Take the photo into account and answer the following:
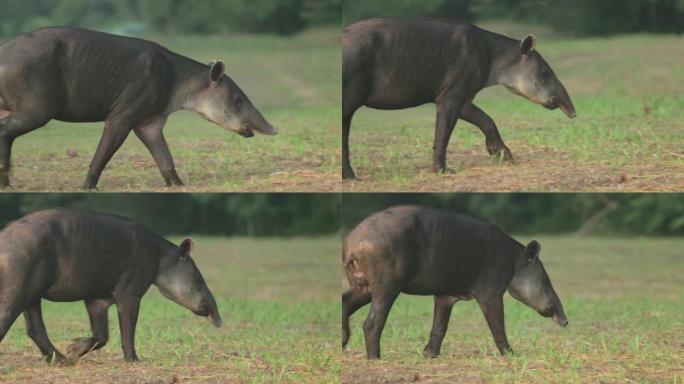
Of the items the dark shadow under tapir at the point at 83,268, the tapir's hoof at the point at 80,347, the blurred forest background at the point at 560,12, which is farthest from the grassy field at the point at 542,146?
the tapir's hoof at the point at 80,347

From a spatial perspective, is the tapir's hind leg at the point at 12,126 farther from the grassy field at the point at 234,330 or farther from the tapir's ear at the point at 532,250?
the tapir's ear at the point at 532,250

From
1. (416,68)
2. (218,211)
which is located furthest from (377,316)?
(218,211)

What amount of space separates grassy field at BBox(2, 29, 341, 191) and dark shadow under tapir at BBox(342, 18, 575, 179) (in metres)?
0.87

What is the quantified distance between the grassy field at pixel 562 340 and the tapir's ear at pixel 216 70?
2.06 metres

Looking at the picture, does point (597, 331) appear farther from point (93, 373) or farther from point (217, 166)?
point (93, 373)

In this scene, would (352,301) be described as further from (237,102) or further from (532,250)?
(237,102)

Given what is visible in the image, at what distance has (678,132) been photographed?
1448 cm

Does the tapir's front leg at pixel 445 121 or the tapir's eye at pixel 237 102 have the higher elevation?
the tapir's eye at pixel 237 102

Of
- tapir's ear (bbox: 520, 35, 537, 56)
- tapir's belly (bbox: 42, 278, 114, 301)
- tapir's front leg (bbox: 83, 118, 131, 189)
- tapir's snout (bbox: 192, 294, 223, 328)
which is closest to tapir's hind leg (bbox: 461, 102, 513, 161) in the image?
tapir's ear (bbox: 520, 35, 537, 56)

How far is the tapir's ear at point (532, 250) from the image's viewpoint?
12492 millimetres

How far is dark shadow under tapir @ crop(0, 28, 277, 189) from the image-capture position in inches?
458

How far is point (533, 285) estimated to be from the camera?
12.7 m

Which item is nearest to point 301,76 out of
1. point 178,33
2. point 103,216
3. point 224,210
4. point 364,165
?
point 224,210

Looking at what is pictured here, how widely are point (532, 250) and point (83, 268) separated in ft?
10.8
